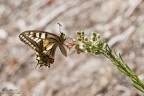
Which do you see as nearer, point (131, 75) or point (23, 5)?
point (131, 75)

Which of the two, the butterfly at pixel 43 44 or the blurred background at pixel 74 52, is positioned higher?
the blurred background at pixel 74 52

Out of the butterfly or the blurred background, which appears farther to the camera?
the blurred background

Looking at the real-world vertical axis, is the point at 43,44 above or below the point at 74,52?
below

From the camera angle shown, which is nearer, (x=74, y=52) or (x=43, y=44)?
(x=43, y=44)

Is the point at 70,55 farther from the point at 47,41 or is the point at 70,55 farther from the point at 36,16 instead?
the point at 47,41

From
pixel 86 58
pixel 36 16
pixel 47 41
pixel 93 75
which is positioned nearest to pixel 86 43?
pixel 47 41

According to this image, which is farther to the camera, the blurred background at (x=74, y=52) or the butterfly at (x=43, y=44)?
→ the blurred background at (x=74, y=52)

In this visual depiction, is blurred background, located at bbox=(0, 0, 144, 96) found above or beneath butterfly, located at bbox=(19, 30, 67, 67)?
above

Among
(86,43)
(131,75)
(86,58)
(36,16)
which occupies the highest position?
(36,16)
